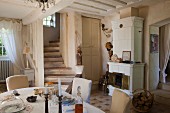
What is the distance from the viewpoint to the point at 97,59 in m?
5.93

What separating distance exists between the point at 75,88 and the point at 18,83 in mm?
1054

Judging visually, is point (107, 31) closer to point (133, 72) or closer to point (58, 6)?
point (133, 72)

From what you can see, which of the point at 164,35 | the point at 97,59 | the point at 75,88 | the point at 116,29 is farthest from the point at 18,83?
the point at 164,35

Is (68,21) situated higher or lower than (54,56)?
higher

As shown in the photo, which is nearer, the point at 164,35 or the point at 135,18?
the point at 135,18

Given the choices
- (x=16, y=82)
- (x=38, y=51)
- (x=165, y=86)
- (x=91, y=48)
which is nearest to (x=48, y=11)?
(x=38, y=51)

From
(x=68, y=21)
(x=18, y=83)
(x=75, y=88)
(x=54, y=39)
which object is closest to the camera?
(x=75, y=88)

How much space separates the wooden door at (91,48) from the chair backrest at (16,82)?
2964mm

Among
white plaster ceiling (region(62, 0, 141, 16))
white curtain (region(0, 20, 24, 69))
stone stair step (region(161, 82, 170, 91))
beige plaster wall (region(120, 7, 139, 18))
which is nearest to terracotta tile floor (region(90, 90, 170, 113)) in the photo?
stone stair step (region(161, 82, 170, 91))

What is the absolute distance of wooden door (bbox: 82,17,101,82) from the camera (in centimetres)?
567

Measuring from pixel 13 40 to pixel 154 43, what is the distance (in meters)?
4.49

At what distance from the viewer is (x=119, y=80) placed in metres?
4.59

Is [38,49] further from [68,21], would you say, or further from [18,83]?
[18,83]

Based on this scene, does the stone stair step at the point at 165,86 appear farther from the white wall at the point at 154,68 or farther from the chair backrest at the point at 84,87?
the chair backrest at the point at 84,87
